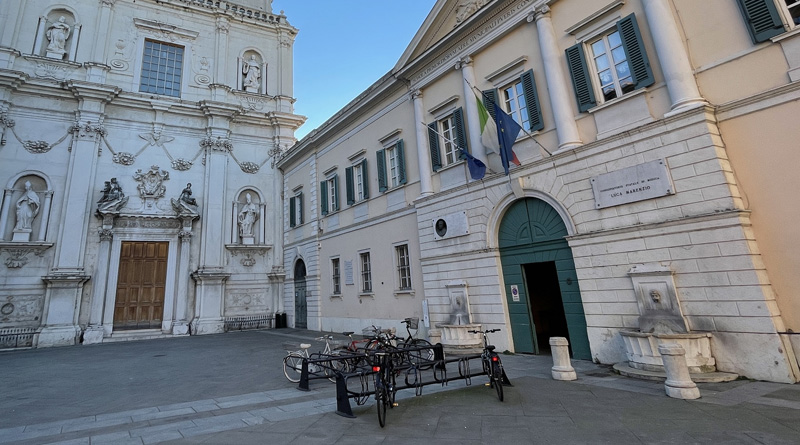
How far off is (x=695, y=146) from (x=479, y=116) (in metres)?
4.64

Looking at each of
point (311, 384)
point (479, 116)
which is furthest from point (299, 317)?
point (479, 116)

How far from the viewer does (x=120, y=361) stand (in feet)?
36.0

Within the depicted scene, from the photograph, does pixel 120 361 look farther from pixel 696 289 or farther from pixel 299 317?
pixel 696 289

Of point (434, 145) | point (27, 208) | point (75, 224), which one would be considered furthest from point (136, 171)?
point (434, 145)

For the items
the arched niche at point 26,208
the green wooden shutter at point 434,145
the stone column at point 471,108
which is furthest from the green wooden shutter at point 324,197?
the arched niche at point 26,208

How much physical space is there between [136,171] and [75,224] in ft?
11.6

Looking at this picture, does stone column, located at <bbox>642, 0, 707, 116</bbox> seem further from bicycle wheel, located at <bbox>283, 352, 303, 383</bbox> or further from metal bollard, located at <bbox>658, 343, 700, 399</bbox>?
bicycle wheel, located at <bbox>283, 352, 303, 383</bbox>

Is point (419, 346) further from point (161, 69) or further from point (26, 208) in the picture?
point (161, 69)

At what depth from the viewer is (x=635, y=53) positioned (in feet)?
24.3

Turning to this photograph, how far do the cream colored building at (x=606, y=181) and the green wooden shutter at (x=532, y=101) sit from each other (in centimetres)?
6

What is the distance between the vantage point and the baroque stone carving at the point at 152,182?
61.0 ft

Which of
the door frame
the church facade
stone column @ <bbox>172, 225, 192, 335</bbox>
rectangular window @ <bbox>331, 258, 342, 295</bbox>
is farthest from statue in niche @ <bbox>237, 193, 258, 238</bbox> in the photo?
rectangular window @ <bbox>331, 258, 342, 295</bbox>

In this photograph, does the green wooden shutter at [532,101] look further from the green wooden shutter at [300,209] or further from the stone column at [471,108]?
the green wooden shutter at [300,209]

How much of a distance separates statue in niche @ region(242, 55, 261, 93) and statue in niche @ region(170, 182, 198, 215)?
748 cm
